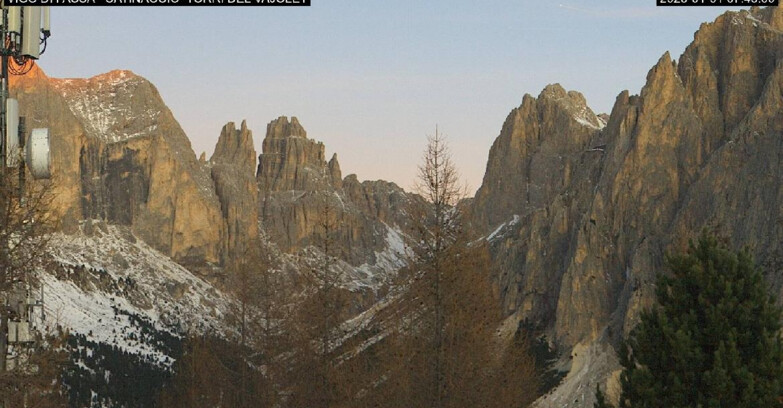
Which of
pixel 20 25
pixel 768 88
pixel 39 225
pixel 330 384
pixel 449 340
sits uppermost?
pixel 768 88

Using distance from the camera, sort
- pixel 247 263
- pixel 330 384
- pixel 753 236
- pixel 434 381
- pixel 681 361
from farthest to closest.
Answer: pixel 753 236 → pixel 247 263 → pixel 330 384 → pixel 434 381 → pixel 681 361

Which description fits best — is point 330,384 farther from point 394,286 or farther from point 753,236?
point 753,236

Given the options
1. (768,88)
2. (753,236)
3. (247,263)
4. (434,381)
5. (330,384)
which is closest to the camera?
(434,381)

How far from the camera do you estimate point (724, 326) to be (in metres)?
26.4

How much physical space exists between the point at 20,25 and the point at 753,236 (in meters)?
165

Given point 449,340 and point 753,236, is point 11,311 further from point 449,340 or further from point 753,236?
point 753,236

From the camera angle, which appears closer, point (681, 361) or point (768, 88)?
point (681, 361)

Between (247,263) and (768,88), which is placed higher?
(768,88)

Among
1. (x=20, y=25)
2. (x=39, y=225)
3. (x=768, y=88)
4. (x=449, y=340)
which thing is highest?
(x=768, y=88)

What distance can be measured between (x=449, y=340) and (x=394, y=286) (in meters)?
3.14

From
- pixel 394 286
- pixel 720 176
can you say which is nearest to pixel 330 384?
pixel 394 286

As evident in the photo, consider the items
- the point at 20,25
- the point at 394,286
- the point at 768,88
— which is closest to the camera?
the point at 20,25

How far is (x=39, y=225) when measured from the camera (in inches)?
899

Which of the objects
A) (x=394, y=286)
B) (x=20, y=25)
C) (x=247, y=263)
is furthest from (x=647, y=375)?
(x=247, y=263)
